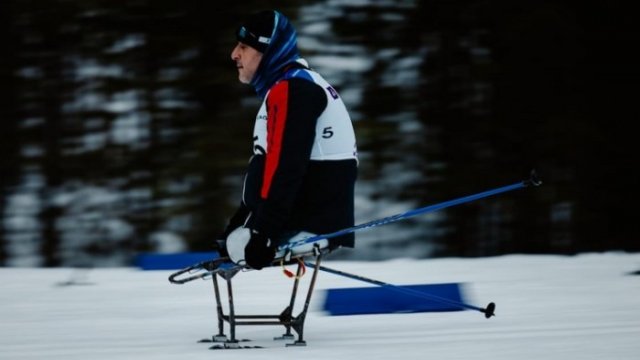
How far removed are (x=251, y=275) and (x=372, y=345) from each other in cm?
244

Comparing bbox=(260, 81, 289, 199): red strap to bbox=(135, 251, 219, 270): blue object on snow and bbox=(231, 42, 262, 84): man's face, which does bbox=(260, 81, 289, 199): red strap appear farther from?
bbox=(135, 251, 219, 270): blue object on snow

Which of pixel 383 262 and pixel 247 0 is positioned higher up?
pixel 247 0

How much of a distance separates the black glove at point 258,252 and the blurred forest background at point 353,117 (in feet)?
11.0

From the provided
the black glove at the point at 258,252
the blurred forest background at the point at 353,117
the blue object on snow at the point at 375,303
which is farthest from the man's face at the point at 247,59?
the blurred forest background at the point at 353,117

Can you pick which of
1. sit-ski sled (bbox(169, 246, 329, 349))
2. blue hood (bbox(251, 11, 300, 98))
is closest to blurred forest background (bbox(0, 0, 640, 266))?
sit-ski sled (bbox(169, 246, 329, 349))

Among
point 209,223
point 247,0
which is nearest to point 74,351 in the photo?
point 209,223

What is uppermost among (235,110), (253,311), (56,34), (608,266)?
(56,34)

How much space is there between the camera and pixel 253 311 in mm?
5703

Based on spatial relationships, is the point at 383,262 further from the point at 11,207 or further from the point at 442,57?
the point at 11,207

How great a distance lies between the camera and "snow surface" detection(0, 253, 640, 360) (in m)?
4.49

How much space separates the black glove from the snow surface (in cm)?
43

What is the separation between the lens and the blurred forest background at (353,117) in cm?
741

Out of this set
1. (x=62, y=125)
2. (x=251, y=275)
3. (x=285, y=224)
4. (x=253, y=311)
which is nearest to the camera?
(x=285, y=224)

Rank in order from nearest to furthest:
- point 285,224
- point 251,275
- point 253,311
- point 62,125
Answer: point 285,224 < point 253,311 < point 251,275 < point 62,125
